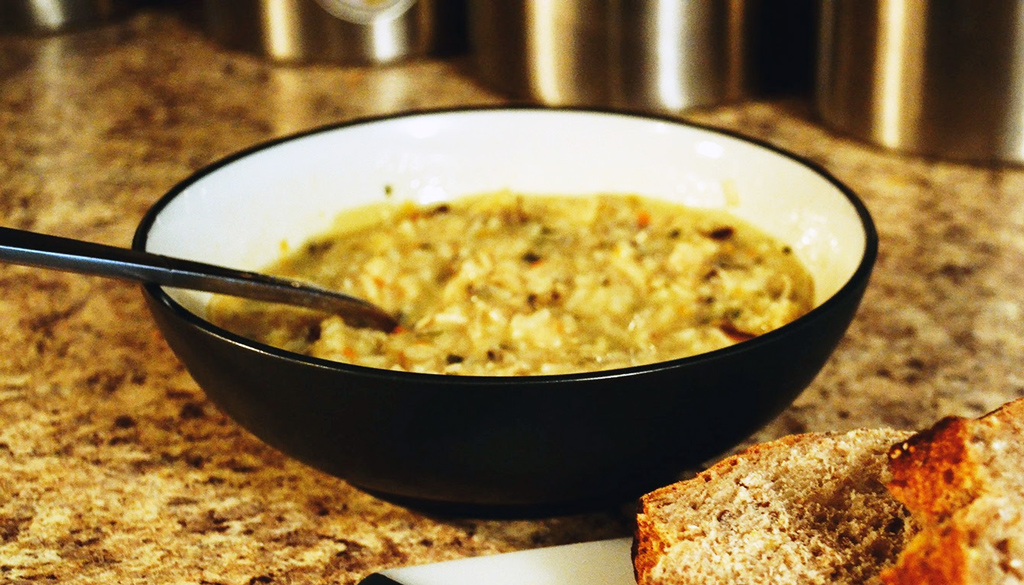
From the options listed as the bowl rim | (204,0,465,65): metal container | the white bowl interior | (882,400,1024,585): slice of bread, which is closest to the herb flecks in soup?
the white bowl interior

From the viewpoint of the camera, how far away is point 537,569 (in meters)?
1.15

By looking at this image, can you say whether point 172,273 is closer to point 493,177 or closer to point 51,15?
point 493,177

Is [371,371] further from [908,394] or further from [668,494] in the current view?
[908,394]

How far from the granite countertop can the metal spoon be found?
22cm

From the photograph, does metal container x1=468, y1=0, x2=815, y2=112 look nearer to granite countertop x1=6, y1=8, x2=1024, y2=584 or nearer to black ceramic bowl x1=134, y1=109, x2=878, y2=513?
granite countertop x1=6, y1=8, x2=1024, y2=584

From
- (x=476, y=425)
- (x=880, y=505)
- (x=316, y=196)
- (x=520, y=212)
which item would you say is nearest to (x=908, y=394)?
(x=880, y=505)

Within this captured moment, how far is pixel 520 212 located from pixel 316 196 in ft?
1.14

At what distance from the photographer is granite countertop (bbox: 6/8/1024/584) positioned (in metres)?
1.31

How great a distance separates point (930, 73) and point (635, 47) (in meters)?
0.68

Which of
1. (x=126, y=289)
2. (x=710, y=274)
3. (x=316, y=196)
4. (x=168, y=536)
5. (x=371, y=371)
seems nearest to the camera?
(x=371, y=371)

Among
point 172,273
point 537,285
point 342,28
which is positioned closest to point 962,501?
point 537,285

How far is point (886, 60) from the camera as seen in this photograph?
2404mm

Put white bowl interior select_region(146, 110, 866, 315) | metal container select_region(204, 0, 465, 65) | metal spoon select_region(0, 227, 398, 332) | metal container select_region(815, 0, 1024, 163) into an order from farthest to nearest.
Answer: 1. metal container select_region(204, 0, 465, 65)
2. metal container select_region(815, 0, 1024, 163)
3. white bowl interior select_region(146, 110, 866, 315)
4. metal spoon select_region(0, 227, 398, 332)

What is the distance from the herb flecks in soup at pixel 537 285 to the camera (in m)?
1.43
